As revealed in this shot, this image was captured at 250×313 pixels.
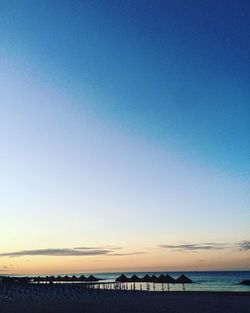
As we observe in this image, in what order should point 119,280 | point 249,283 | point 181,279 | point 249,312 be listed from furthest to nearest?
point 249,283
point 119,280
point 181,279
point 249,312

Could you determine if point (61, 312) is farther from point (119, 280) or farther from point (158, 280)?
point (119, 280)

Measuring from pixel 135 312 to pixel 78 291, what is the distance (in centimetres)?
2642

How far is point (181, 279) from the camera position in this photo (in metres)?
60.1

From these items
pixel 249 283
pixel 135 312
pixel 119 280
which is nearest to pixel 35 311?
pixel 135 312

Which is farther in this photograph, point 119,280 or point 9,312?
point 119,280

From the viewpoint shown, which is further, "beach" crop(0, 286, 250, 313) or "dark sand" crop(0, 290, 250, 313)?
"beach" crop(0, 286, 250, 313)

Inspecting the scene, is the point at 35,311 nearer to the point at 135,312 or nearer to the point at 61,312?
the point at 61,312

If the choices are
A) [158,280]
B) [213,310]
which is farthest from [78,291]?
[213,310]

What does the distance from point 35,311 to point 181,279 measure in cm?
3602

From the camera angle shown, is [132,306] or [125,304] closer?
[132,306]

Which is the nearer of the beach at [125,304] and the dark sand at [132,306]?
the dark sand at [132,306]

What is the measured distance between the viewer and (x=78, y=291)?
52.5 m

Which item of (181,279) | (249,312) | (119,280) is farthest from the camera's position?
(119,280)

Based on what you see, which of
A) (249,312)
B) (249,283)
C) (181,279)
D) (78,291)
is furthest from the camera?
(249,283)
